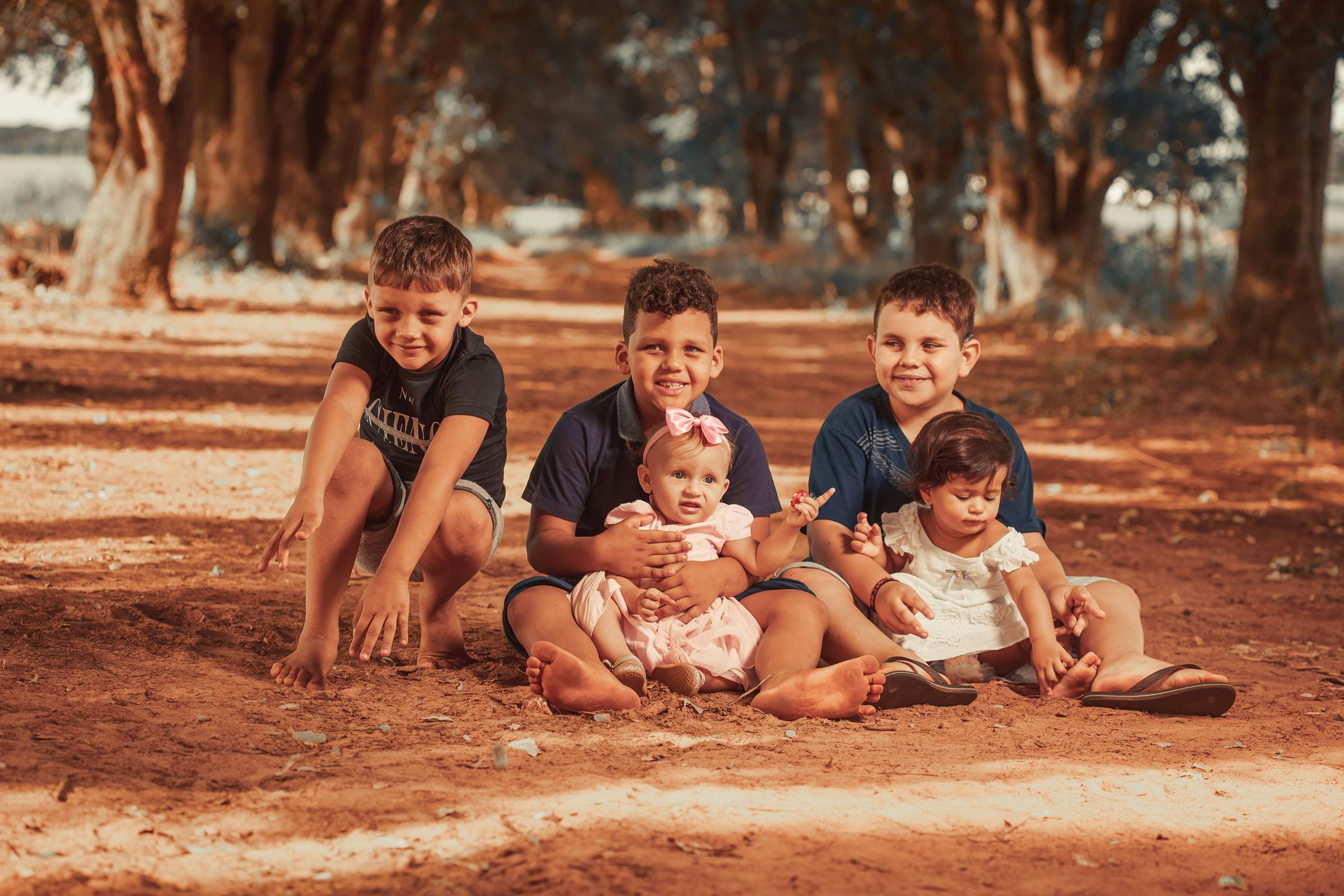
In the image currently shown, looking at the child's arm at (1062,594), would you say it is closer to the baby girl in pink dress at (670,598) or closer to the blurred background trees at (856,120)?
the baby girl in pink dress at (670,598)

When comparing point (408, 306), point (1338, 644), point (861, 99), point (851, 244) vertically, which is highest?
point (861, 99)

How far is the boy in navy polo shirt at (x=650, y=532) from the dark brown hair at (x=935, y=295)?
22.9 inches

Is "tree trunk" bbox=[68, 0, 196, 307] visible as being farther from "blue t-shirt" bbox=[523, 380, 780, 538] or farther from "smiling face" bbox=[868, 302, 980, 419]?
"smiling face" bbox=[868, 302, 980, 419]

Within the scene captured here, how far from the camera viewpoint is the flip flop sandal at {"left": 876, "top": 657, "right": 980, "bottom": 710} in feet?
11.5

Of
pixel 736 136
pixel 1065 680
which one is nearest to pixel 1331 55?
pixel 1065 680

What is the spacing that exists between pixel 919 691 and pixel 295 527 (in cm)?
171

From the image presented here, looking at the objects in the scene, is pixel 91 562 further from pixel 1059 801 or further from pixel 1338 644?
pixel 1338 644

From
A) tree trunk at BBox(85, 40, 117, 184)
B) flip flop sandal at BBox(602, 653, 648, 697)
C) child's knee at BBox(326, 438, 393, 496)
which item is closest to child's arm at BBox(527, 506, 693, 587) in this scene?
flip flop sandal at BBox(602, 653, 648, 697)

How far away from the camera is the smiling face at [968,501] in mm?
3711

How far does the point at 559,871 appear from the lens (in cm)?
235

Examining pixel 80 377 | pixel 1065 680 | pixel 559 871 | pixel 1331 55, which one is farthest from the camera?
pixel 1331 55

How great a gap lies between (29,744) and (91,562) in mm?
2062

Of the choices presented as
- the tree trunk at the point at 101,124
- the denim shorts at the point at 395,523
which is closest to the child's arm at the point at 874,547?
the denim shorts at the point at 395,523

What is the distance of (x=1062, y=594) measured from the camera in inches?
151
